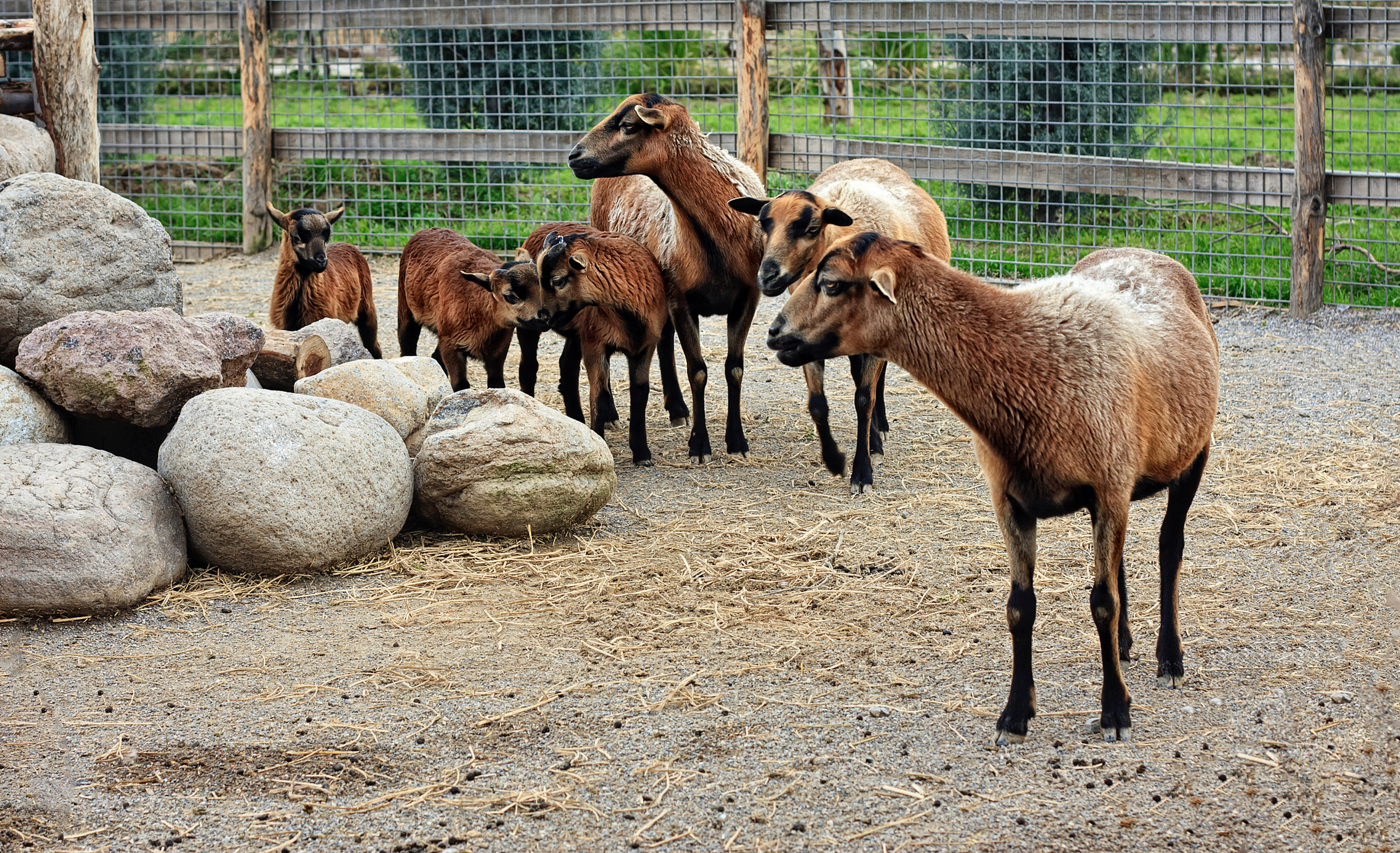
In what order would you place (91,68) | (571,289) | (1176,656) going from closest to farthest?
1. (1176,656)
2. (571,289)
3. (91,68)

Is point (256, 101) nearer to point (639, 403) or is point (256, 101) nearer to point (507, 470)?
point (639, 403)

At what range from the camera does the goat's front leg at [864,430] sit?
6973mm

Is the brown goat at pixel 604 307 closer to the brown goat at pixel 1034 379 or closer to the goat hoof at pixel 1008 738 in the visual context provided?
the brown goat at pixel 1034 379

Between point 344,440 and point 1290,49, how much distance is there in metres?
19.5

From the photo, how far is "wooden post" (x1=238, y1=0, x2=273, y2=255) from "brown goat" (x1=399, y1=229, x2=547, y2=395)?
225 inches

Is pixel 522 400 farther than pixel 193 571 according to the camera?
Yes

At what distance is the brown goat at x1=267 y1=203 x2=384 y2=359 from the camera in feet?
27.4

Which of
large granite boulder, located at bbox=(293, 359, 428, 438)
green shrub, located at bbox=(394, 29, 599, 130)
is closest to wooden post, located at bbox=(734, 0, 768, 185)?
green shrub, located at bbox=(394, 29, 599, 130)

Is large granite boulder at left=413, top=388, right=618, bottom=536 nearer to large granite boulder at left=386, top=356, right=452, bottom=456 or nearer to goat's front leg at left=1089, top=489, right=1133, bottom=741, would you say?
large granite boulder at left=386, top=356, right=452, bottom=456

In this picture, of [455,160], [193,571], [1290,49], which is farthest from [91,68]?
[1290,49]

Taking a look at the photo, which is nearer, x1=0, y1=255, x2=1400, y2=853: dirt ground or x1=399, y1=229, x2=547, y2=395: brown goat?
x1=0, y1=255, x2=1400, y2=853: dirt ground

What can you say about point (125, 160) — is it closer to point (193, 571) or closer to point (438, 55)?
point (438, 55)

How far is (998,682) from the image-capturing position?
458 cm

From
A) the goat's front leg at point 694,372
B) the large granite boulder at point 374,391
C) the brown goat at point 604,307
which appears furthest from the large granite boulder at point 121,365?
the goat's front leg at point 694,372
